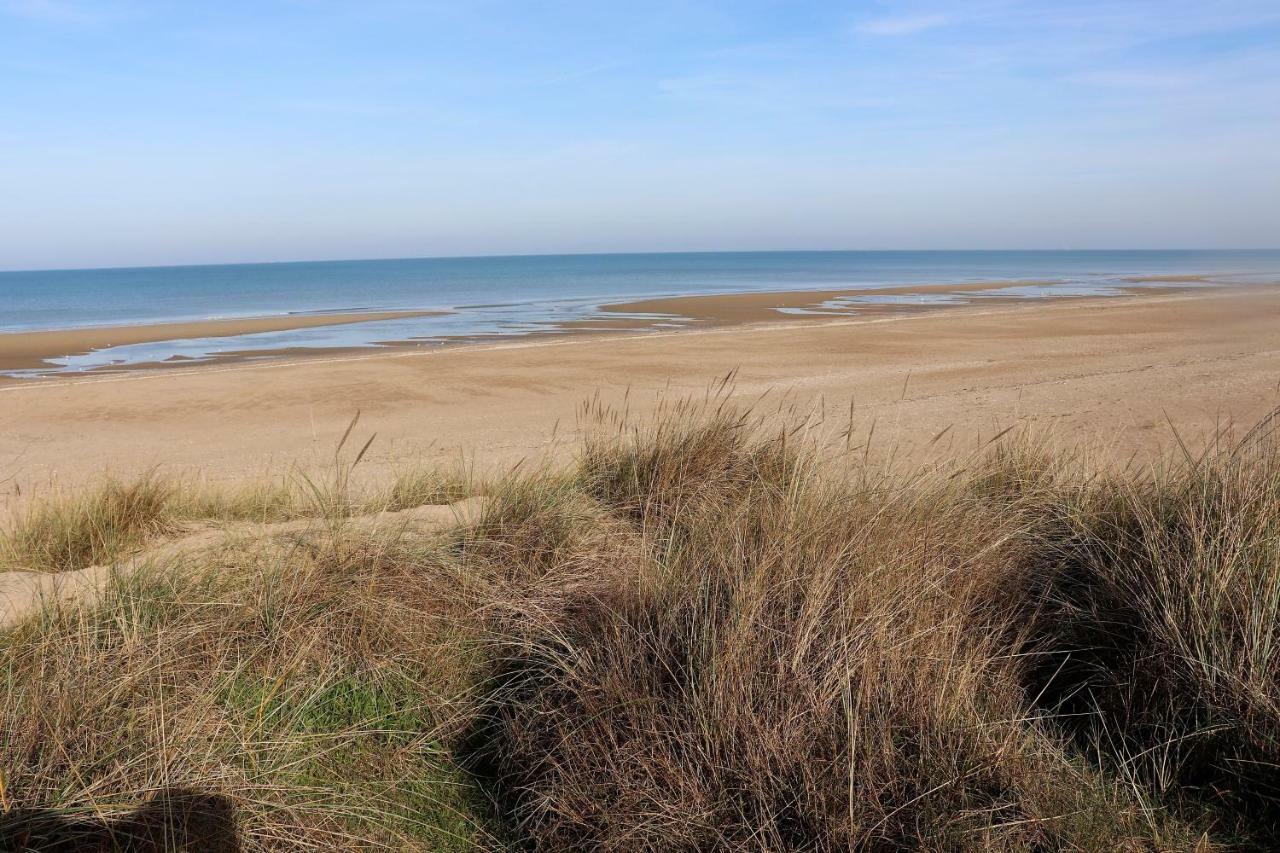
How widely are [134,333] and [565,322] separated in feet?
50.0

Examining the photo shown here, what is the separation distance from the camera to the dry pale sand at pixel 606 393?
1141 centimetres

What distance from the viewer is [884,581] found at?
3.46 m

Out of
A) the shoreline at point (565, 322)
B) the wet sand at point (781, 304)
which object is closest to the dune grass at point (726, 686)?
the shoreline at point (565, 322)

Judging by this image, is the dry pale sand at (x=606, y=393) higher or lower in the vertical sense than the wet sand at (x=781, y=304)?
lower

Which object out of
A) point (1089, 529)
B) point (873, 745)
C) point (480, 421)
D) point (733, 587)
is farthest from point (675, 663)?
point (480, 421)

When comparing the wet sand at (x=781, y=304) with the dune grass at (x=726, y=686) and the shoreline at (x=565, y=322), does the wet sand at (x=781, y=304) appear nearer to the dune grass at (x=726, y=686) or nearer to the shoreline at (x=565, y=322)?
the shoreline at (x=565, y=322)

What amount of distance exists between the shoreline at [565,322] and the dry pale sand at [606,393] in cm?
249

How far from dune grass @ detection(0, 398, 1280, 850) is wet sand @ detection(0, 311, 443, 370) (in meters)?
23.9

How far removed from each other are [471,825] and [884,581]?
172cm

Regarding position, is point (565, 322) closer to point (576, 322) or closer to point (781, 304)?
point (576, 322)

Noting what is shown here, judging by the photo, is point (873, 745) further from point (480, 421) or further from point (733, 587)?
point (480, 421)

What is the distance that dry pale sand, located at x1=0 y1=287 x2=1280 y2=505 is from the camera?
37.4 ft

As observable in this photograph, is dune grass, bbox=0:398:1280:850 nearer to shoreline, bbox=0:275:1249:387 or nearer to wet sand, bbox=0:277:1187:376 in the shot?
shoreline, bbox=0:275:1249:387

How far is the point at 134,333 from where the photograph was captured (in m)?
33.0
